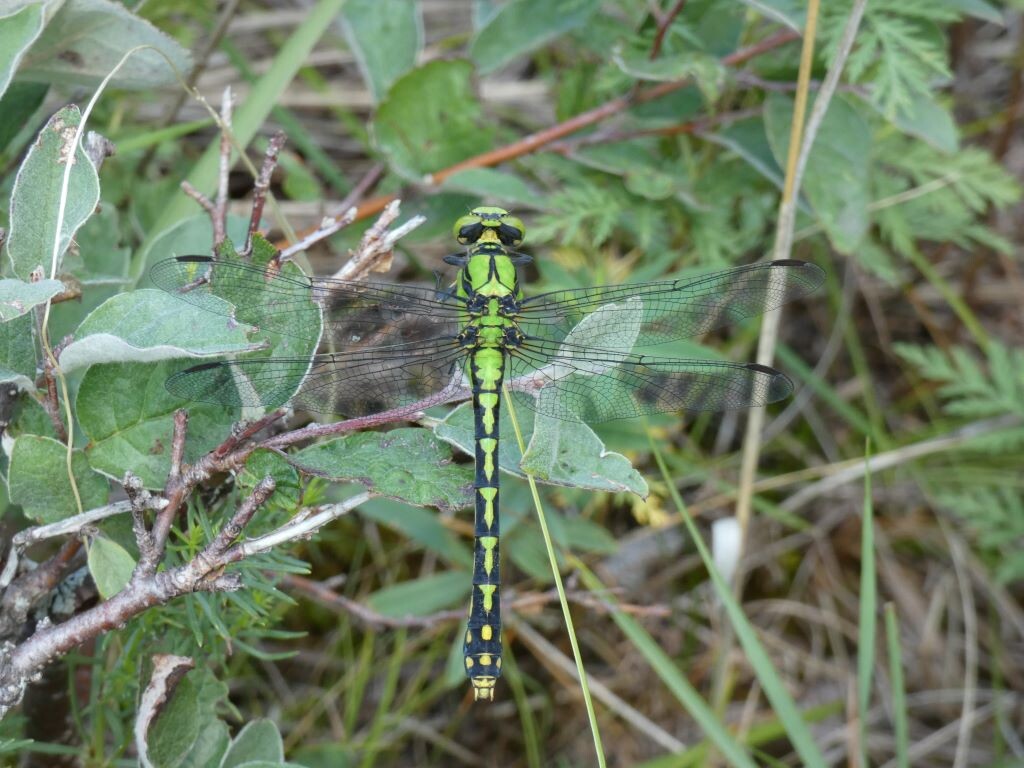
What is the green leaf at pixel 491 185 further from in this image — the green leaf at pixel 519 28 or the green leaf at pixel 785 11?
the green leaf at pixel 785 11

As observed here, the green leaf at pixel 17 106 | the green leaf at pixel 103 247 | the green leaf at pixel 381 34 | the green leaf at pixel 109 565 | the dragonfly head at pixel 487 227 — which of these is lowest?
the green leaf at pixel 109 565

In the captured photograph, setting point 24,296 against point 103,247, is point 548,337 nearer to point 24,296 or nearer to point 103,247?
point 103,247

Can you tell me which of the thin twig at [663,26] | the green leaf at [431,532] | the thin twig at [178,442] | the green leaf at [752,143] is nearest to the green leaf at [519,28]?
the thin twig at [663,26]

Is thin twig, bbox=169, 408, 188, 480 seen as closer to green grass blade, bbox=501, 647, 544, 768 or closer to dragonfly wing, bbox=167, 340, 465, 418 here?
dragonfly wing, bbox=167, 340, 465, 418

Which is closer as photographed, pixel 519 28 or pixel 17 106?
pixel 17 106

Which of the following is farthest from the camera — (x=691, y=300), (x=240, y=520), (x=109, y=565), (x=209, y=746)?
(x=691, y=300)

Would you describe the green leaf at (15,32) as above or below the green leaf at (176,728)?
above

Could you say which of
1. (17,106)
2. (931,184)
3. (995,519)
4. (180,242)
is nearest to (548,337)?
(180,242)
